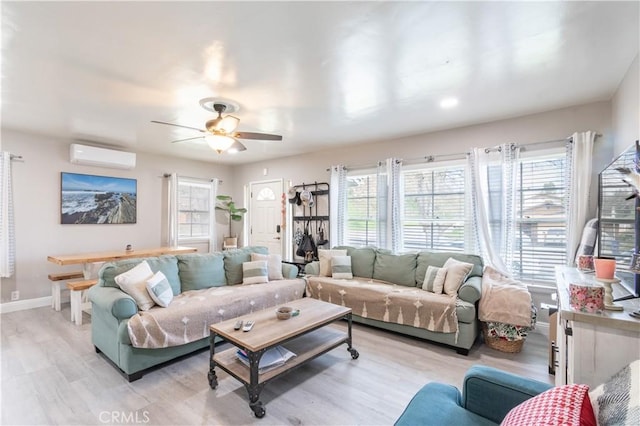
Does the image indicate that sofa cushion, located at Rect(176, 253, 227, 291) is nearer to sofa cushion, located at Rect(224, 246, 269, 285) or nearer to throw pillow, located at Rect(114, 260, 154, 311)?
→ sofa cushion, located at Rect(224, 246, 269, 285)

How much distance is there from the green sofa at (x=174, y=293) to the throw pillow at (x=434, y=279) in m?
1.63

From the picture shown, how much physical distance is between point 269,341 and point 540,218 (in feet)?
11.0

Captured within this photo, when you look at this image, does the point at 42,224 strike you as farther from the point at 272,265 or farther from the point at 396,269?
the point at 396,269

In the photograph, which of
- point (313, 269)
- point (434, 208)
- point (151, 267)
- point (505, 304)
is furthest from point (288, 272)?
point (505, 304)

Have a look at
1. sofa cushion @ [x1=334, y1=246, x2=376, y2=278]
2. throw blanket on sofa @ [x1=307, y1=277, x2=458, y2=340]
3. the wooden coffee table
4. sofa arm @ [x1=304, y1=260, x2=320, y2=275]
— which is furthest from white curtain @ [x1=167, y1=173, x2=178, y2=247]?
the wooden coffee table

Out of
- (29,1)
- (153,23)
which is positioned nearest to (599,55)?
(153,23)

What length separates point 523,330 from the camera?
2.90 m

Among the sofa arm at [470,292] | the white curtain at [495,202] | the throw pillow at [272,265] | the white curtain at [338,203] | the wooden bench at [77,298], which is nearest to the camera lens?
the sofa arm at [470,292]

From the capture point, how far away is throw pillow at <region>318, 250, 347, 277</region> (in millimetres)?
4375

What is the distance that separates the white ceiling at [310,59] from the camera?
1.74m

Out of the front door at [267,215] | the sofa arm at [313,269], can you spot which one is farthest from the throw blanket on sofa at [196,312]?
the front door at [267,215]

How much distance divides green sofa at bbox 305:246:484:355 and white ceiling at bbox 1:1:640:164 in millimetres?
1846

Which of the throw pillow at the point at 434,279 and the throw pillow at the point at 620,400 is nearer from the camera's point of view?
the throw pillow at the point at 620,400

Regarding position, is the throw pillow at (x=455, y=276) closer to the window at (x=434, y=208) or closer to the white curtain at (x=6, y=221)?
the window at (x=434, y=208)
